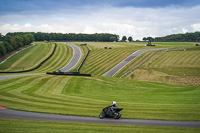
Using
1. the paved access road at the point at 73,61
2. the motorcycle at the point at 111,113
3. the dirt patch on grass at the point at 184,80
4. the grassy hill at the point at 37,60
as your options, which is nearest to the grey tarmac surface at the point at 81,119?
the motorcycle at the point at 111,113

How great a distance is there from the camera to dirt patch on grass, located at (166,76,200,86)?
53.8 meters

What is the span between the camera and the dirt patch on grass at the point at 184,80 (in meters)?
53.8

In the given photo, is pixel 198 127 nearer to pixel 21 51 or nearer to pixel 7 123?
pixel 7 123

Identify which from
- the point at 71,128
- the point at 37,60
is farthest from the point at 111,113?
the point at 37,60

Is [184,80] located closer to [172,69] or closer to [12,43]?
[172,69]

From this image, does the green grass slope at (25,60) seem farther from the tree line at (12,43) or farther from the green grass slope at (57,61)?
the tree line at (12,43)

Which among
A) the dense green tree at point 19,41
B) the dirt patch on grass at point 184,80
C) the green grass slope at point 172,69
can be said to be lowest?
the dirt patch on grass at point 184,80

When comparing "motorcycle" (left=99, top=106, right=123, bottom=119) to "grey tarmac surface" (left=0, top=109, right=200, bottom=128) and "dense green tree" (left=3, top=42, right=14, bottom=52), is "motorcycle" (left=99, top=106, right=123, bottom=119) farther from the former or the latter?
"dense green tree" (left=3, top=42, right=14, bottom=52)

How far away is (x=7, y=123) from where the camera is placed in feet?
61.6

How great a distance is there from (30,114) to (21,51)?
9913 centimetres

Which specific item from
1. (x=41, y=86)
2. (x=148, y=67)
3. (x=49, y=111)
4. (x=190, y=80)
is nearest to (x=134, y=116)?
(x=49, y=111)

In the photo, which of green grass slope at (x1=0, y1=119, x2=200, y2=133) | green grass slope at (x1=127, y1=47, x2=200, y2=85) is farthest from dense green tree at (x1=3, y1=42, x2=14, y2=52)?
green grass slope at (x1=0, y1=119, x2=200, y2=133)

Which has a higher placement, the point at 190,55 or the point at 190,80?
the point at 190,55

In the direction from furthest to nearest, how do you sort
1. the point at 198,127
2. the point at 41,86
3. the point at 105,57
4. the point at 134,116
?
the point at 105,57 < the point at 41,86 < the point at 134,116 < the point at 198,127
